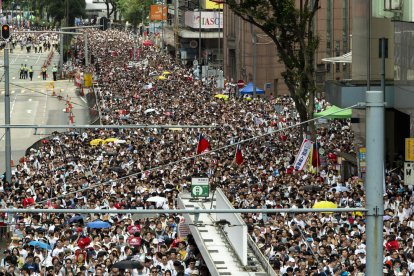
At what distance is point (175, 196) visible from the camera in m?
31.0

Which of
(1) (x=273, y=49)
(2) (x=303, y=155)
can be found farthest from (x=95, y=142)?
(1) (x=273, y=49)

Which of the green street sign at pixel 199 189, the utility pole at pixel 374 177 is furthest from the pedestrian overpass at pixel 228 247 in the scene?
the utility pole at pixel 374 177

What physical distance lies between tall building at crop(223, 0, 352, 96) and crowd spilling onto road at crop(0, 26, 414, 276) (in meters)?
8.82

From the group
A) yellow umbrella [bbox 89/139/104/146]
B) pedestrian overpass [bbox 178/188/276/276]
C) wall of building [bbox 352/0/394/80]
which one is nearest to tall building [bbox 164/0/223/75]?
wall of building [bbox 352/0/394/80]

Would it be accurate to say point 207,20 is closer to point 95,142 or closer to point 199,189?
point 95,142

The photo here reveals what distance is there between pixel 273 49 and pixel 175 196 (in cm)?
4934

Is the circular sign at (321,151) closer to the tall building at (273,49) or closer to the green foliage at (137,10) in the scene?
the tall building at (273,49)

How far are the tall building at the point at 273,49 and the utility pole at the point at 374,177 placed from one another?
1858 inches

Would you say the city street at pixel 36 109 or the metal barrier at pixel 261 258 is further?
the city street at pixel 36 109

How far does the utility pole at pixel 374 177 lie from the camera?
11.8m

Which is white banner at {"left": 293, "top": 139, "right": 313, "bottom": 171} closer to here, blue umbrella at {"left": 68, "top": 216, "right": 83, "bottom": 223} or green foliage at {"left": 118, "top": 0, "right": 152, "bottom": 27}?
blue umbrella at {"left": 68, "top": 216, "right": 83, "bottom": 223}

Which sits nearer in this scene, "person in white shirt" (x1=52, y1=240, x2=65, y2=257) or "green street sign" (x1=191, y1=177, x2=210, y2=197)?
"person in white shirt" (x1=52, y1=240, x2=65, y2=257)

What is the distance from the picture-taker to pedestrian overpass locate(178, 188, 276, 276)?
71.1 feet

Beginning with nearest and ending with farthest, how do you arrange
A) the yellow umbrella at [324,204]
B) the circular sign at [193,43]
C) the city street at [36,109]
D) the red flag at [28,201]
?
the yellow umbrella at [324,204] < the red flag at [28,201] < the city street at [36,109] < the circular sign at [193,43]
